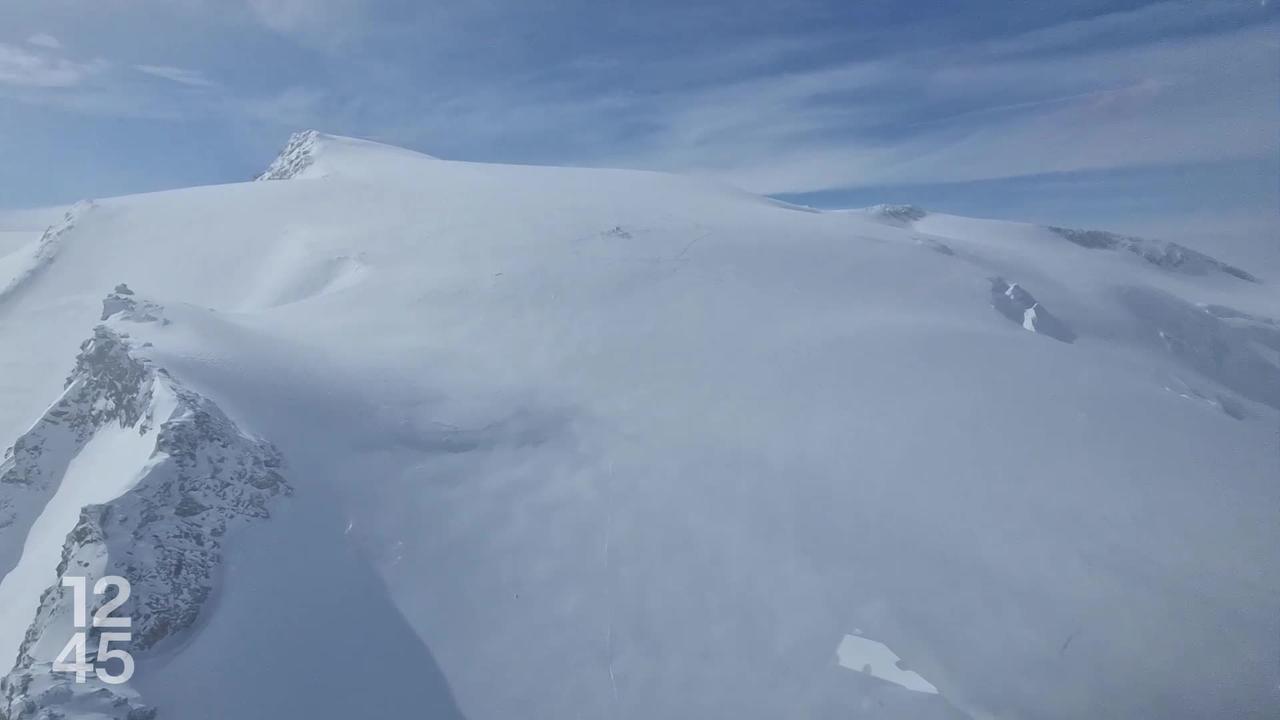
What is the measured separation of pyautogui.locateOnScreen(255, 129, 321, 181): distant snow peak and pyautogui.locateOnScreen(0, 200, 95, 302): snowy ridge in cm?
1672

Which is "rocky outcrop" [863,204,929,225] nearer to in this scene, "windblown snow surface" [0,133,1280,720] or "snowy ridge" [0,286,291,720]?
"windblown snow surface" [0,133,1280,720]

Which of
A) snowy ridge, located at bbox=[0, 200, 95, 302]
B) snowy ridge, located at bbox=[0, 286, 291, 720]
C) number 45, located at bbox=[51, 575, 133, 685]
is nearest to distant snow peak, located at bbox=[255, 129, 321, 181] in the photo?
snowy ridge, located at bbox=[0, 200, 95, 302]

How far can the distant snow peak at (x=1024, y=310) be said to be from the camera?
124 feet

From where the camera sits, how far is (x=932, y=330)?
3077 cm

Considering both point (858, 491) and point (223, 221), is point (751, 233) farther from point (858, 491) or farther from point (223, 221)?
point (223, 221)

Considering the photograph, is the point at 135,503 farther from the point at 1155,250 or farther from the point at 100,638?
the point at 1155,250

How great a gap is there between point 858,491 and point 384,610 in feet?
42.0

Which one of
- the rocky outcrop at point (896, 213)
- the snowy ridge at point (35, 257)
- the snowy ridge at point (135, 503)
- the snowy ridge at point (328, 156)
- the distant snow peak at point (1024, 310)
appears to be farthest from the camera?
the rocky outcrop at point (896, 213)

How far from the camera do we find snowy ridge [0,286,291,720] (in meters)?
13.6

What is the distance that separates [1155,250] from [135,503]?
80409mm

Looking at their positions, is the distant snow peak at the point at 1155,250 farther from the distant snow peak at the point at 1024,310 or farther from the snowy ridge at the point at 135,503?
the snowy ridge at the point at 135,503

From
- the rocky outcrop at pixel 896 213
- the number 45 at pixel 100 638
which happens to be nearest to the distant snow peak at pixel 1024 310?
the rocky outcrop at pixel 896 213

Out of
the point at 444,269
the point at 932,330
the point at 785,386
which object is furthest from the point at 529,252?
the point at 932,330

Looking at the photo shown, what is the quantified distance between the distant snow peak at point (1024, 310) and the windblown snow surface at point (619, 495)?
101 inches
